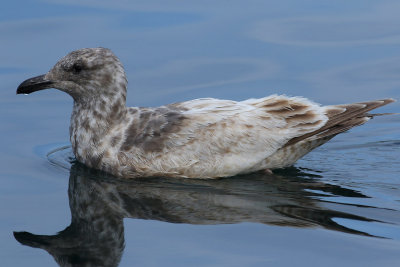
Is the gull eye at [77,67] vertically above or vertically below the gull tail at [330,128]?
above

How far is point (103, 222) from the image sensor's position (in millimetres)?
9562

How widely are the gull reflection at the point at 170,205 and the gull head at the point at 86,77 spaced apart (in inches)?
37.0

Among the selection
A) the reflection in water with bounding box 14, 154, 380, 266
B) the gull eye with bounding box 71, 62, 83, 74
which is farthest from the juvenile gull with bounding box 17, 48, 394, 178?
the reflection in water with bounding box 14, 154, 380, 266

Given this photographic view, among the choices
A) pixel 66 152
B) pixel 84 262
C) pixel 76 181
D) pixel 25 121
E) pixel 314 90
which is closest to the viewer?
pixel 84 262

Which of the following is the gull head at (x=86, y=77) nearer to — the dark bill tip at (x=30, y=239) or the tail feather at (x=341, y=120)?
the tail feather at (x=341, y=120)

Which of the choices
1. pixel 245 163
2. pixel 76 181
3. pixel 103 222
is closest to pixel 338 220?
pixel 245 163

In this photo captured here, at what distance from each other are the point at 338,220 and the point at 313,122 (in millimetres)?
1819

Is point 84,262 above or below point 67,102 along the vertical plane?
below

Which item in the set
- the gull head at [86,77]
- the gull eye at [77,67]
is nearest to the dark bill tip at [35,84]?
the gull head at [86,77]

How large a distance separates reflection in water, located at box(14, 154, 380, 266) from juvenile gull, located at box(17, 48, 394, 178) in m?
0.19

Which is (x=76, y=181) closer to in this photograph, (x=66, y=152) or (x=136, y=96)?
(x=66, y=152)

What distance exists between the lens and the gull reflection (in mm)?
8914

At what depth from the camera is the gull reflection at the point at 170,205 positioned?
8.91 metres

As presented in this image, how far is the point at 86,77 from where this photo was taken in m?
11.1
